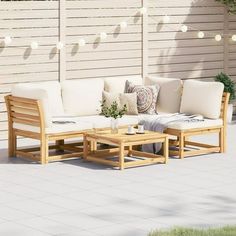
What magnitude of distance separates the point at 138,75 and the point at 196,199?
5.24m

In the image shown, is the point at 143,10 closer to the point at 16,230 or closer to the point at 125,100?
the point at 125,100

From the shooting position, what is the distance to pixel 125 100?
11.4 metres

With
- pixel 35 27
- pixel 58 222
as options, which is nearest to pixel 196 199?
pixel 58 222

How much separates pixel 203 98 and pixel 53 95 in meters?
1.93

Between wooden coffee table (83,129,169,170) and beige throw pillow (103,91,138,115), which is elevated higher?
beige throw pillow (103,91,138,115)

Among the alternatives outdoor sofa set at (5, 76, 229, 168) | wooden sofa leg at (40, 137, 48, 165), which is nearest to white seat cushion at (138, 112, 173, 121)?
outdoor sofa set at (5, 76, 229, 168)

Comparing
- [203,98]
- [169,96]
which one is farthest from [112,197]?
[169,96]

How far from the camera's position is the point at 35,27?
1191cm

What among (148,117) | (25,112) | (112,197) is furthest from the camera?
(148,117)

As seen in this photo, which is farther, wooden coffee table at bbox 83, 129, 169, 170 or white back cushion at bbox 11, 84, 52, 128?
white back cushion at bbox 11, 84, 52, 128

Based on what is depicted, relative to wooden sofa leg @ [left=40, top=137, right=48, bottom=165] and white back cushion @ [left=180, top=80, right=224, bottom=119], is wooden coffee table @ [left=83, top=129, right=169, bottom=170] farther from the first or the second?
white back cushion @ [left=180, top=80, right=224, bottom=119]

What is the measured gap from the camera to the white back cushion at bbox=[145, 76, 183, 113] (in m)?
11.6

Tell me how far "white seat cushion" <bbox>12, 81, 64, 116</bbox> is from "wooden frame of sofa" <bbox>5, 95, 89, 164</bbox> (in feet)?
1.34

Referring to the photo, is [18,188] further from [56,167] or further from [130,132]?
[130,132]
